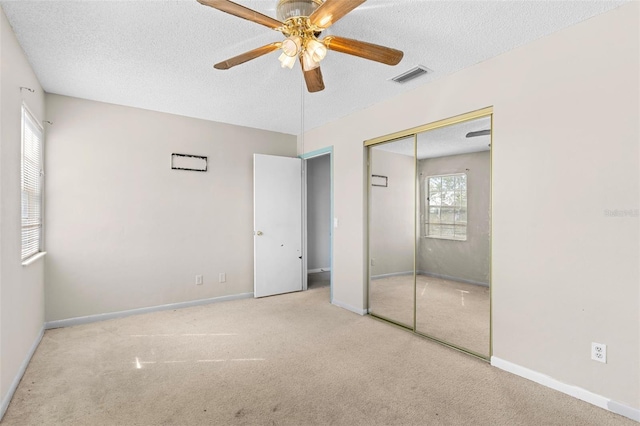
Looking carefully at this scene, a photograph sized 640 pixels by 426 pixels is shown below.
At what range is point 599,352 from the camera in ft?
6.73

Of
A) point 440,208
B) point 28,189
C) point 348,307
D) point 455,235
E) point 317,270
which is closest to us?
point 28,189

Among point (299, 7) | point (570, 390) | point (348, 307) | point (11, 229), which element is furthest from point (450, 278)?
point (11, 229)

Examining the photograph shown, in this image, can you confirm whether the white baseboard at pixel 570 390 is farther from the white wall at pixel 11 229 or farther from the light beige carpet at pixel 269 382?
the white wall at pixel 11 229

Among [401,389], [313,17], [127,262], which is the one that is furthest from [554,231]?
[127,262]

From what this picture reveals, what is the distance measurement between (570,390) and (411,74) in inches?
106

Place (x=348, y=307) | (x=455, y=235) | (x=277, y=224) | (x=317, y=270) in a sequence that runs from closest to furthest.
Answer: (x=455, y=235) < (x=348, y=307) < (x=277, y=224) < (x=317, y=270)

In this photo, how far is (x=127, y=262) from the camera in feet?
12.6

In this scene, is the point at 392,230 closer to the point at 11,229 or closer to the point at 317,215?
the point at 317,215

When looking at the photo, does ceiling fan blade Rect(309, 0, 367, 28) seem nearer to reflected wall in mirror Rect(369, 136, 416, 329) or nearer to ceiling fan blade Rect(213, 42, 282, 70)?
ceiling fan blade Rect(213, 42, 282, 70)

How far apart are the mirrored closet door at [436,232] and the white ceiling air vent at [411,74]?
479 mm

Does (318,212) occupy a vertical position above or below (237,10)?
below

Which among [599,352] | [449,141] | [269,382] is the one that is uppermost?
[449,141]

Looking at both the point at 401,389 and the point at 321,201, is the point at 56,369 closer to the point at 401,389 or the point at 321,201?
the point at 401,389

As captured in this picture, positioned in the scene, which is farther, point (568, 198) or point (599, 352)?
point (568, 198)
